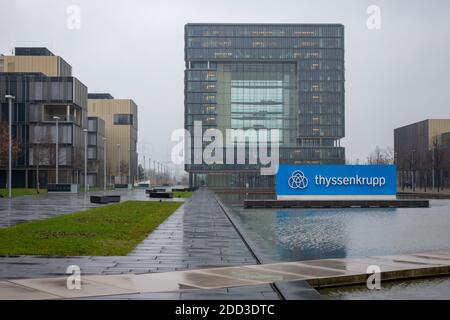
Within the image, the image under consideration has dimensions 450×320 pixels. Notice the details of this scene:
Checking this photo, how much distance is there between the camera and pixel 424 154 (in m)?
132

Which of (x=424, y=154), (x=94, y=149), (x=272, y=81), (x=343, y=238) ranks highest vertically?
(x=272, y=81)

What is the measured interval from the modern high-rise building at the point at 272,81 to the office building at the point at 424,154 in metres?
17.3

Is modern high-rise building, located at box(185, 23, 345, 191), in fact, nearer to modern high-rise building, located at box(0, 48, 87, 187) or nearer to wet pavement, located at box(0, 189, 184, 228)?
modern high-rise building, located at box(0, 48, 87, 187)

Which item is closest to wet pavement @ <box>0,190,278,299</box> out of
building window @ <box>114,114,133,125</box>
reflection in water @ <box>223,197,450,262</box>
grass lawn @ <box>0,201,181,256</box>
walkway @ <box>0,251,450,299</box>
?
walkway @ <box>0,251,450,299</box>

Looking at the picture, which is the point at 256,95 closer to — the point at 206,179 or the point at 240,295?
the point at 206,179

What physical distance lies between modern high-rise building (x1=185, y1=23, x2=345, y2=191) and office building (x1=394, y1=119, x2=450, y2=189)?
17307mm

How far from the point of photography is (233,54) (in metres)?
152

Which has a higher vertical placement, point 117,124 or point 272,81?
point 272,81

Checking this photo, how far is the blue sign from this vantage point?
4181cm

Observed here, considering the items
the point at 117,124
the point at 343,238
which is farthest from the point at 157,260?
the point at 117,124

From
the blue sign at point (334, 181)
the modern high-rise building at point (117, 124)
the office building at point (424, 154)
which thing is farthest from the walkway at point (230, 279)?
the modern high-rise building at point (117, 124)

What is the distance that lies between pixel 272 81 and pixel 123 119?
1620 inches

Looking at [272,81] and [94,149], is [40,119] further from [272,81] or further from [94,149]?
[272,81]

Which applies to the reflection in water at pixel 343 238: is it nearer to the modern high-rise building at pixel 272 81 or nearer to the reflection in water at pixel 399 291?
the reflection in water at pixel 399 291
